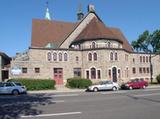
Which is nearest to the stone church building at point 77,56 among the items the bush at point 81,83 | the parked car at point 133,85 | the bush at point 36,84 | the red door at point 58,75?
the red door at point 58,75

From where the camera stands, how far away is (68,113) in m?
13.8

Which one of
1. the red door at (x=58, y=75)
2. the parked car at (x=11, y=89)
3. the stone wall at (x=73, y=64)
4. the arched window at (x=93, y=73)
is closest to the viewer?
the parked car at (x=11, y=89)

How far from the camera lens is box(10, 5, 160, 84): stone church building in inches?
1943

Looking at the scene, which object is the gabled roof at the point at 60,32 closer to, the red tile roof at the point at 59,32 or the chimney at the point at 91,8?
the red tile roof at the point at 59,32

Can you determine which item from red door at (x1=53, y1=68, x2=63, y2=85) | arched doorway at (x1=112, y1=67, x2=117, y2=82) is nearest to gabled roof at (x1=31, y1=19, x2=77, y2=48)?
red door at (x1=53, y1=68, x2=63, y2=85)

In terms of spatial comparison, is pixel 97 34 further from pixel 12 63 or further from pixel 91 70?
pixel 12 63

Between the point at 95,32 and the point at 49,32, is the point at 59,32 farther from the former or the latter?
the point at 95,32

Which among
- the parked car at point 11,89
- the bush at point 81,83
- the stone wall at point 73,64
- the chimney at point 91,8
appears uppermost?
the chimney at point 91,8

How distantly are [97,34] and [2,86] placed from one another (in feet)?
79.9

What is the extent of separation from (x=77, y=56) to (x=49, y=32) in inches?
357

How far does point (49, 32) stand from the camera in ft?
192

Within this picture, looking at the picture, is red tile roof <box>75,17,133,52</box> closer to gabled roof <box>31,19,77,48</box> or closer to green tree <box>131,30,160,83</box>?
gabled roof <box>31,19,77,48</box>

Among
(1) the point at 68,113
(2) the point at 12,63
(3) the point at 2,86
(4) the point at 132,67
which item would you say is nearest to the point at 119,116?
(1) the point at 68,113

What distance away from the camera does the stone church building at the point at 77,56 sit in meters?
49.3
